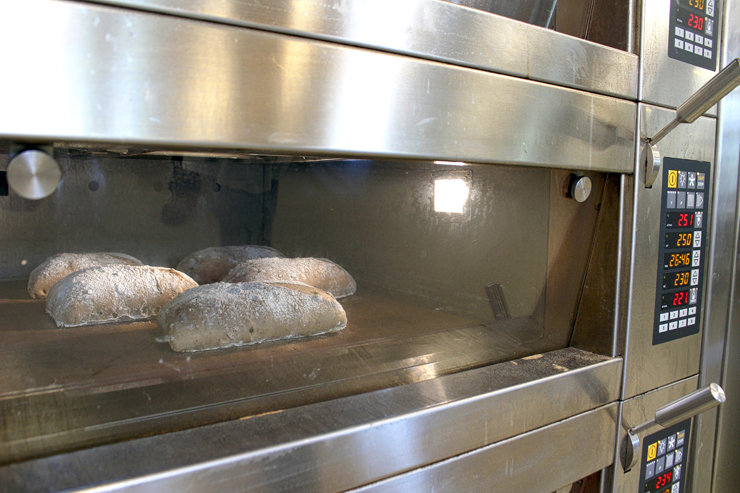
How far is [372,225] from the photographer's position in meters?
0.83

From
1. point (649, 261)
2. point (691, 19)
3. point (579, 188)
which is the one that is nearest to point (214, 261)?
point (579, 188)

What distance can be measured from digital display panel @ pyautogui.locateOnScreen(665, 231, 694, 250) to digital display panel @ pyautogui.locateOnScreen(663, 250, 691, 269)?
0.5 inches

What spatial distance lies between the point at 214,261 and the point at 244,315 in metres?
0.14

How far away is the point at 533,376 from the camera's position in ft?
2.44

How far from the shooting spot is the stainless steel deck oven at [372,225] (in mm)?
428

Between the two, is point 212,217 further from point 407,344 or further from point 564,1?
point 564,1

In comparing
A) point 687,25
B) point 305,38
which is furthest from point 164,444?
point 687,25

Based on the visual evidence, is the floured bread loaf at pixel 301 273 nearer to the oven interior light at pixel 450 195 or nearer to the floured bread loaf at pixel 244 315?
the floured bread loaf at pixel 244 315

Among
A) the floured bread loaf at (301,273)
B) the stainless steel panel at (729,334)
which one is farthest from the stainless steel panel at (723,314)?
the floured bread loaf at (301,273)

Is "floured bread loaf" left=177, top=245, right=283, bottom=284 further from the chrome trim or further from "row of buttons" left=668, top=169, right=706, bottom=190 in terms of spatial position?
the chrome trim

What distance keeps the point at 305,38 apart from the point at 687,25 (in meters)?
0.78

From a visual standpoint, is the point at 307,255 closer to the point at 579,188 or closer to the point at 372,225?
the point at 372,225

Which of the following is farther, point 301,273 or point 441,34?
point 301,273

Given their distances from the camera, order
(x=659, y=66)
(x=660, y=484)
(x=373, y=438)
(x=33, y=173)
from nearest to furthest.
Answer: (x=33, y=173) → (x=373, y=438) → (x=659, y=66) → (x=660, y=484)
